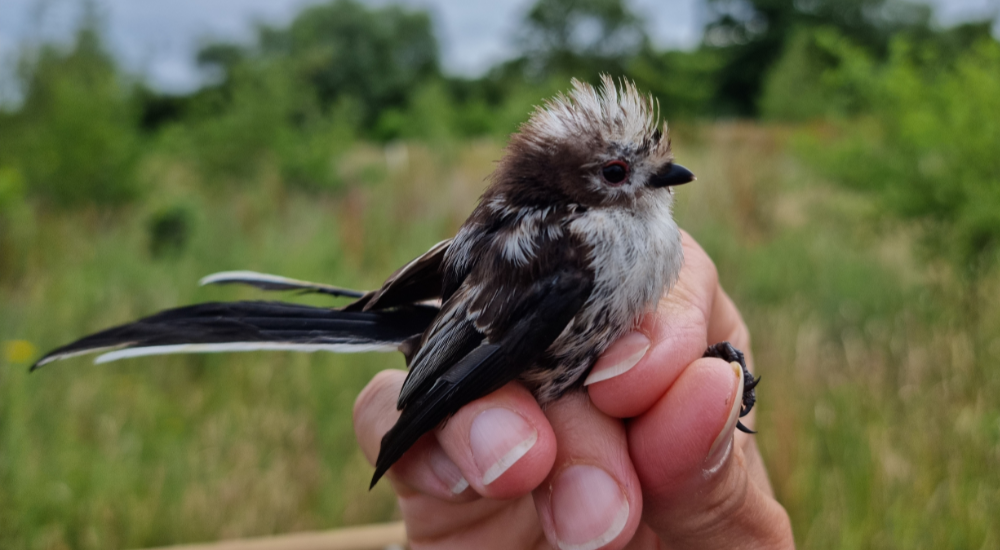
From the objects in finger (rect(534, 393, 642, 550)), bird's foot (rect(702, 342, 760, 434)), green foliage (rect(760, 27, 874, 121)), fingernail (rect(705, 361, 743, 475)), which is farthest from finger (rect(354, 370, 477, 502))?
green foliage (rect(760, 27, 874, 121))

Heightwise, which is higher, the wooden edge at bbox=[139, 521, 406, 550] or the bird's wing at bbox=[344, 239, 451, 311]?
the bird's wing at bbox=[344, 239, 451, 311]

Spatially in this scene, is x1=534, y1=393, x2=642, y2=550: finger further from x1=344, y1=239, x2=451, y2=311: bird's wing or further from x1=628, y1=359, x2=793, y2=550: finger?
x1=344, y1=239, x2=451, y2=311: bird's wing

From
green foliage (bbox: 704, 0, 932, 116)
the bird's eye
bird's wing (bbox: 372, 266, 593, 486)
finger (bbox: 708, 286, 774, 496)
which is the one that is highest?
the bird's eye

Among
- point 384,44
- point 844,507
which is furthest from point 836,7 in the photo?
point 844,507

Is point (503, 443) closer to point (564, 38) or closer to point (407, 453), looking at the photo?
point (407, 453)

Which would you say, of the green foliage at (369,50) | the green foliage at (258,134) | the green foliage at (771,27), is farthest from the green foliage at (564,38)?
the green foliage at (771,27)

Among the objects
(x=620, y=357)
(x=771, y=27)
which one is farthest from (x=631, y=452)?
(x=771, y=27)

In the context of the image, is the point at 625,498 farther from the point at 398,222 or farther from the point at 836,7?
the point at 836,7
